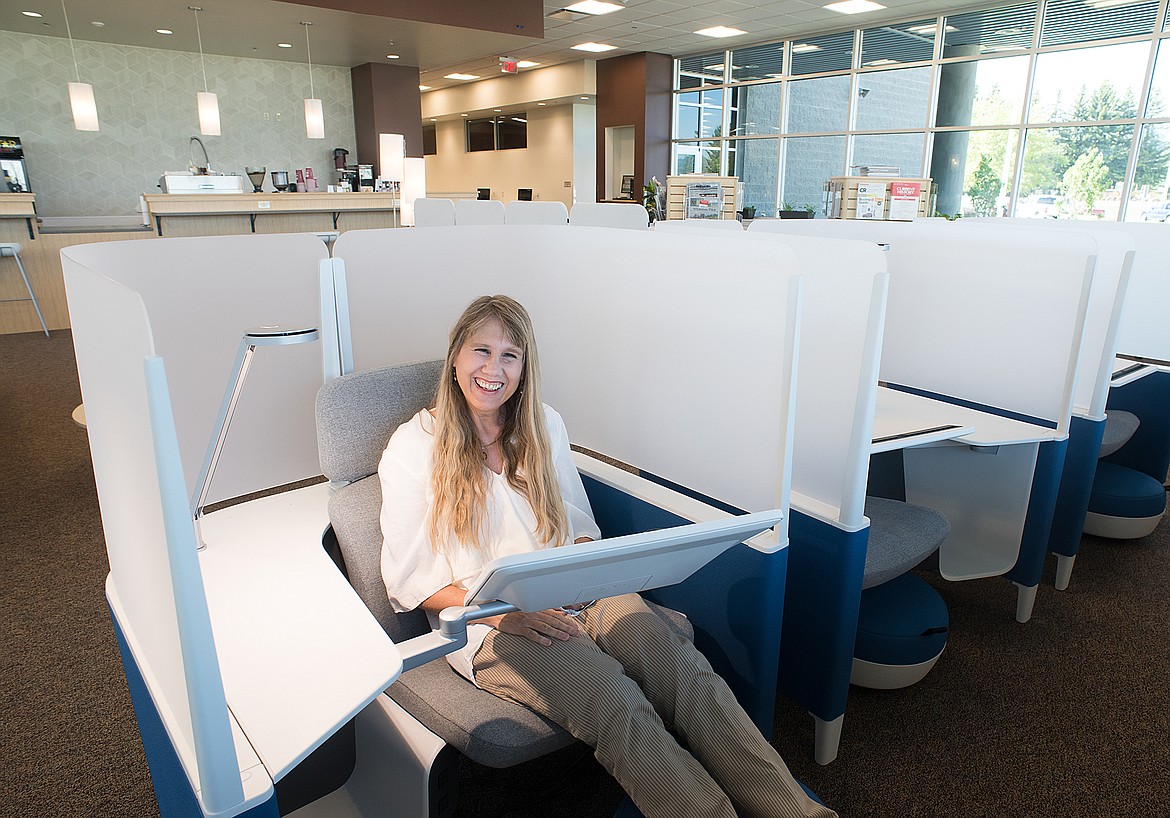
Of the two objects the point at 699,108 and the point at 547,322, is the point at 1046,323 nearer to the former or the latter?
the point at 547,322

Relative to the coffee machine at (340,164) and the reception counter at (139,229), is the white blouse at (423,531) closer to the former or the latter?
the reception counter at (139,229)

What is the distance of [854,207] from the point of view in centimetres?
457

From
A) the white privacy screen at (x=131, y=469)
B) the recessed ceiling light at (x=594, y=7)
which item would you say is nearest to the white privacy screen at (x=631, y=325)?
the white privacy screen at (x=131, y=469)

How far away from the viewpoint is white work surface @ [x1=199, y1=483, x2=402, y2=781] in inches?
44.1

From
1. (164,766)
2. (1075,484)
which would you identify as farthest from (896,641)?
(164,766)

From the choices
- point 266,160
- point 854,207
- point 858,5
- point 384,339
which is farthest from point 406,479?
point 266,160

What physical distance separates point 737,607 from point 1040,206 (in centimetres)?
829

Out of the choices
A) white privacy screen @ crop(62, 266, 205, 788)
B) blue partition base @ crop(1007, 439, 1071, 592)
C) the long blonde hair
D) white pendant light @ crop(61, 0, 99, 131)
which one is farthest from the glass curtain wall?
white privacy screen @ crop(62, 266, 205, 788)

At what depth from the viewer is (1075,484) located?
8.78ft

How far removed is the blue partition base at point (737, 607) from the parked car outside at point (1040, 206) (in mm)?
7913

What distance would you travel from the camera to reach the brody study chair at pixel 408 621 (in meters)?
1.37

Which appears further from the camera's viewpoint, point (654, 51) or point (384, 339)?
point (654, 51)

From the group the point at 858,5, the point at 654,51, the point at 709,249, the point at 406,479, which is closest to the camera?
the point at 406,479

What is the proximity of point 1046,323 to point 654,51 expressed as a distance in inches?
401
